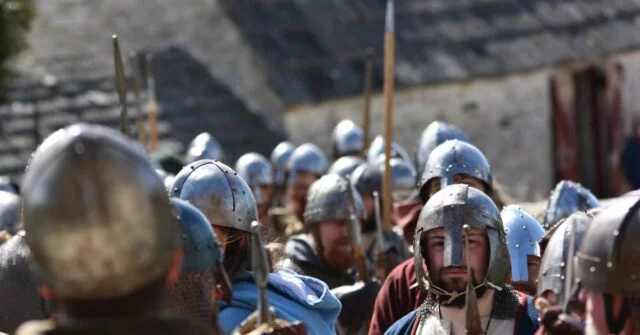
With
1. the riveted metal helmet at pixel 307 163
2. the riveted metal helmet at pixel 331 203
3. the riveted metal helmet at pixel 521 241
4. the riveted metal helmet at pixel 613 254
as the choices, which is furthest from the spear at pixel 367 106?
the riveted metal helmet at pixel 613 254

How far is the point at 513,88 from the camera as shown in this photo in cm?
2123

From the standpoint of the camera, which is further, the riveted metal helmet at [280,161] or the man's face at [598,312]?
the riveted metal helmet at [280,161]

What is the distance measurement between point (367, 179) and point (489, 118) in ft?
34.4

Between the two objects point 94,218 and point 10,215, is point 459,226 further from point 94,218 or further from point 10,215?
point 94,218

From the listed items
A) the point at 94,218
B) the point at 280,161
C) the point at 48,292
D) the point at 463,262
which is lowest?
the point at 280,161

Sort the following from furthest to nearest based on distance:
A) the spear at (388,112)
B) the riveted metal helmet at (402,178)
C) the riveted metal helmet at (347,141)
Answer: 1. the riveted metal helmet at (347,141)
2. the riveted metal helmet at (402,178)
3. the spear at (388,112)

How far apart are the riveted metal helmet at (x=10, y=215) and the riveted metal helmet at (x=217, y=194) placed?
1.71 meters

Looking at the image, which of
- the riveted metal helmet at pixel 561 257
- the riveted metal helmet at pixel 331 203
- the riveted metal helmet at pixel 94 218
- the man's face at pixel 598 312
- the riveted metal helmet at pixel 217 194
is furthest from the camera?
the riveted metal helmet at pixel 331 203

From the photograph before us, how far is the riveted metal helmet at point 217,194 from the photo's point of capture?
228 inches

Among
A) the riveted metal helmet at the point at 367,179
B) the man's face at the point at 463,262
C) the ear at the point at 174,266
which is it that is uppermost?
the ear at the point at 174,266

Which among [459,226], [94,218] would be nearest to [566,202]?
[459,226]

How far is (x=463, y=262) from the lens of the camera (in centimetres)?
611

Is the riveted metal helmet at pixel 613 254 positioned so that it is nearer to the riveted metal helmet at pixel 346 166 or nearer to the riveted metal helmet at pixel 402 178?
the riveted metal helmet at pixel 402 178

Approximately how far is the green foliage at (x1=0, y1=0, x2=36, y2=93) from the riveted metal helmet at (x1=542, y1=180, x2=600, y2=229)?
8604 millimetres
